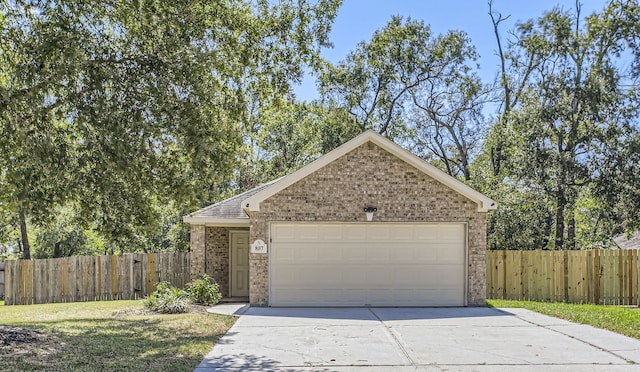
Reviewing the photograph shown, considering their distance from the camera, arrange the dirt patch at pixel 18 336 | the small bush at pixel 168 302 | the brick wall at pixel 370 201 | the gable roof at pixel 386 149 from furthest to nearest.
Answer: the brick wall at pixel 370 201 → the gable roof at pixel 386 149 → the small bush at pixel 168 302 → the dirt patch at pixel 18 336

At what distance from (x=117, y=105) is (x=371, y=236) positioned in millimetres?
7753

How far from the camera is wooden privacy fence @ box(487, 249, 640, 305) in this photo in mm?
17172

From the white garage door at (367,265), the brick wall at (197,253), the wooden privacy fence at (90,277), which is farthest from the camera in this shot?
the wooden privacy fence at (90,277)

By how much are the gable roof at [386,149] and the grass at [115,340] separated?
3162 mm

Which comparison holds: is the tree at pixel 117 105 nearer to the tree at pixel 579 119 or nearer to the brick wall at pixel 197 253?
the brick wall at pixel 197 253

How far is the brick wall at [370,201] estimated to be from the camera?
14516mm

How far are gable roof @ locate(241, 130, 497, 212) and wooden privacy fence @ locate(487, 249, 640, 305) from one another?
4.00 m

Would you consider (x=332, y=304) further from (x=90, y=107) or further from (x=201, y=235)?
(x=90, y=107)

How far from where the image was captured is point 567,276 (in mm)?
17438

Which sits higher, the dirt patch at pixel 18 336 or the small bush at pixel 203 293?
the dirt patch at pixel 18 336

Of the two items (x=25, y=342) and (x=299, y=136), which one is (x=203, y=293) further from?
(x=299, y=136)

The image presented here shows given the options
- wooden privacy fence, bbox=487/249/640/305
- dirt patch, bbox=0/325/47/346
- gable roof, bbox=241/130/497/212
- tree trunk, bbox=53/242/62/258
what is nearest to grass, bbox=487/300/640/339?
wooden privacy fence, bbox=487/249/640/305

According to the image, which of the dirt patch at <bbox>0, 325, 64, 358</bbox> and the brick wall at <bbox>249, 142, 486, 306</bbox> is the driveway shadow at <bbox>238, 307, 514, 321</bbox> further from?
the dirt patch at <bbox>0, 325, 64, 358</bbox>

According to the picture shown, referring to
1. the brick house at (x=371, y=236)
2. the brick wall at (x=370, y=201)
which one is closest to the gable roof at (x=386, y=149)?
the brick house at (x=371, y=236)
